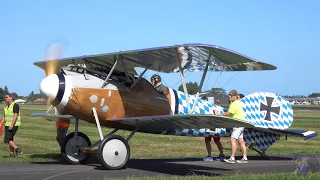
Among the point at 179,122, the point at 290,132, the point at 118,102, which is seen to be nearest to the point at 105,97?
the point at 118,102

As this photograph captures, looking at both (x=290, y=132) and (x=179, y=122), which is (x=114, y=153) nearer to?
(x=179, y=122)

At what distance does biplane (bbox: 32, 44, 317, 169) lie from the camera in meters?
10.6

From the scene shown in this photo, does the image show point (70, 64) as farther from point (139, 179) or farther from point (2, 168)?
point (139, 179)

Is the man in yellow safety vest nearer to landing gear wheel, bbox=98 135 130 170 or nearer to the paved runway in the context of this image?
the paved runway

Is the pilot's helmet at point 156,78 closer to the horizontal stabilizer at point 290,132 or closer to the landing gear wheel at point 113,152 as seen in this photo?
the landing gear wheel at point 113,152

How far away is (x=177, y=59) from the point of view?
11.4 m

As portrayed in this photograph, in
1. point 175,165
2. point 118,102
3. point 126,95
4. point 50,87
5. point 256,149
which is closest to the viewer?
point 50,87

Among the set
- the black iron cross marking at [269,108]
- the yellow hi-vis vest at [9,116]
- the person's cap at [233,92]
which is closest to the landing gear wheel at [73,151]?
the yellow hi-vis vest at [9,116]

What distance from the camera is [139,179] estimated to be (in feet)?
29.1

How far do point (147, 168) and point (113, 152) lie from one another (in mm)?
1031

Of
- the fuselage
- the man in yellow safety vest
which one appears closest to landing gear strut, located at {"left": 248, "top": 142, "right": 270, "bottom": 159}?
the fuselage

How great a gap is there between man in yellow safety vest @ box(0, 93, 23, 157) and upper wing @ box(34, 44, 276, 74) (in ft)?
5.06

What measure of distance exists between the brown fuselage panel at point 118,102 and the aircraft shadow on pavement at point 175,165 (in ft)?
4.15

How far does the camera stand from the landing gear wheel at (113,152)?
34.9 feet
